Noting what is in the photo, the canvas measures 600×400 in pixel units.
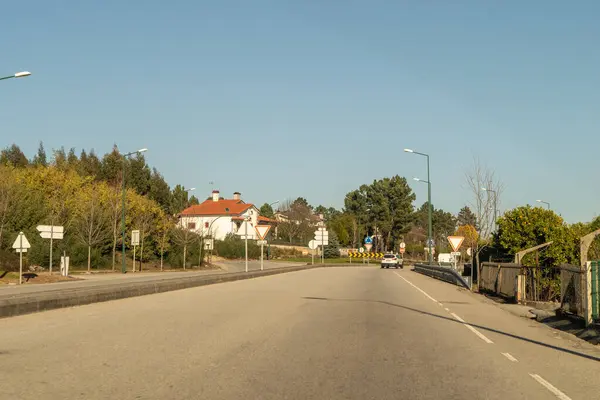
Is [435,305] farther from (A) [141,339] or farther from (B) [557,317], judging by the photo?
(A) [141,339]

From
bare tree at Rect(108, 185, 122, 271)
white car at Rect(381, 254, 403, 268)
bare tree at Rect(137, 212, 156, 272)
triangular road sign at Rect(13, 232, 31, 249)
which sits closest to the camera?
triangular road sign at Rect(13, 232, 31, 249)

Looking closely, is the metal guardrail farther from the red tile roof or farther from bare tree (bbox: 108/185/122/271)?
the red tile roof

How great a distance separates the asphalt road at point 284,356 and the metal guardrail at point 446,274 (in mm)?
16319

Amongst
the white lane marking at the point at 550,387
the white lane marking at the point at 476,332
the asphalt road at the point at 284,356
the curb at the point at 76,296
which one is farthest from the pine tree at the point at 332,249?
the white lane marking at the point at 550,387

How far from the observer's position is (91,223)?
170 ft

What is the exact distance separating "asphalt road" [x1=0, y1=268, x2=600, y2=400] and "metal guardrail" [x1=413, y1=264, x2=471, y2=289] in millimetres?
16319

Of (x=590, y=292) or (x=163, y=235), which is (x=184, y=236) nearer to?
(x=163, y=235)

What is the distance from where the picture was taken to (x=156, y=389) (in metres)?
7.14

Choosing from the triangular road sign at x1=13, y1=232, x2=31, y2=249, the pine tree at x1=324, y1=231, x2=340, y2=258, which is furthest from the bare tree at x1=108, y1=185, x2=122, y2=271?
the pine tree at x1=324, y1=231, x2=340, y2=258

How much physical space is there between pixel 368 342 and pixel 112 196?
180ft

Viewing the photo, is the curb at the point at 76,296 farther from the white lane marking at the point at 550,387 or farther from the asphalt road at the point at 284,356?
the white lane marking at the point at 550,387

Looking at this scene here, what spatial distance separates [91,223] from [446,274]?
29.0 metres

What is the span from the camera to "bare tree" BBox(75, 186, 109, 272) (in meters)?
53.1

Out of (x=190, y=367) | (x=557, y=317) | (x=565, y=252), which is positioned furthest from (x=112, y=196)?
(x=190, y=367)
